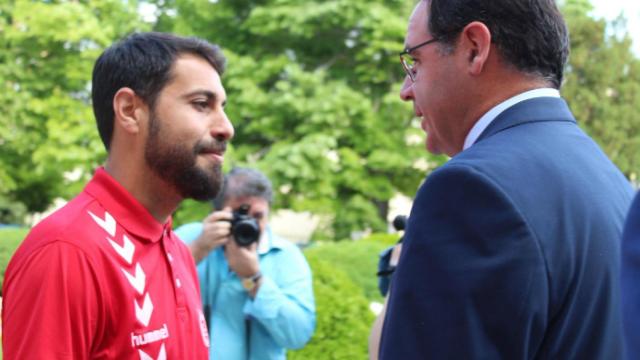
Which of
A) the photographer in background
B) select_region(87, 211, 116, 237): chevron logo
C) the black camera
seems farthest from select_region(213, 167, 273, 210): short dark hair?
select_region(87, 211, 116, 237): chevron logo

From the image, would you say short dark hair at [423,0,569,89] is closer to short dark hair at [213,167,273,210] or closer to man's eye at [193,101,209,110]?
man's eye at [193,101,209,110]

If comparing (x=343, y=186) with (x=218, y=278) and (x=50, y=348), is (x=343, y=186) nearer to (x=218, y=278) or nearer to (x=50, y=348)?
(x=218, y=278)

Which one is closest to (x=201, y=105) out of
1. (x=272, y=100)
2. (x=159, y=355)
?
(x=159, y=355)

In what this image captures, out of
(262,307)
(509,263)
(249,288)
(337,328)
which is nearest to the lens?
(509,263)

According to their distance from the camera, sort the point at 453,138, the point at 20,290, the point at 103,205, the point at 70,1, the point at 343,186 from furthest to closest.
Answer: the point at 343,186, the point at 70,1, the point at 103,205, the point at 20,290, the point at 453,138

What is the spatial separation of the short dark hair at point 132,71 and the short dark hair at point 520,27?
1054 millimetres

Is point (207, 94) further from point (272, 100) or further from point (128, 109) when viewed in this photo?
point (272, 100)

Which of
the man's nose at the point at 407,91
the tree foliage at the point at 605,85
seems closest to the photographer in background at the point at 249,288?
the man's nose at the point at 407,91

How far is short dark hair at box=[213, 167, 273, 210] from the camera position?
4.14 m

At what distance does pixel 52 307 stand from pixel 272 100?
14.7m

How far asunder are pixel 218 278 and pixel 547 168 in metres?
Answer: 2.65

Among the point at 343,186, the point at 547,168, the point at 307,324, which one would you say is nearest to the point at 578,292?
the point at 547,168

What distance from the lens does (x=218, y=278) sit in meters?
3.92

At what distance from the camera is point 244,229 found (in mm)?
3840
